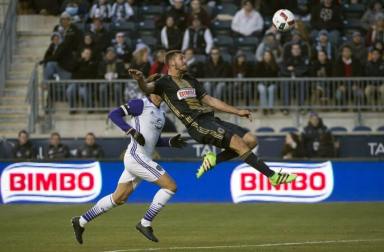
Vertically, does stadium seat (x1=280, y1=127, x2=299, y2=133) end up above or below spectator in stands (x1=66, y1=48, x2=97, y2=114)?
below

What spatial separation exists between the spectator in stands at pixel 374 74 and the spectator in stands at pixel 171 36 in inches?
→ 178

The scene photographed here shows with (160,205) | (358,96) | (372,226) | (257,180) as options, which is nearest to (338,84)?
(358,96)

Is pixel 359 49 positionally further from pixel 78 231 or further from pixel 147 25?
pixel 78 231

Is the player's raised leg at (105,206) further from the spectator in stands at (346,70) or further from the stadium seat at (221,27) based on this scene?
the stadium seat at (221,27)

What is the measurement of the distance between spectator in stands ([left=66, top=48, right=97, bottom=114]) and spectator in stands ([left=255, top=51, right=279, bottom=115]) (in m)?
3.95

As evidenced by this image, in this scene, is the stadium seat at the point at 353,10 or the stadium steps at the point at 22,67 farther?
the stadium seat at the point at 353,10

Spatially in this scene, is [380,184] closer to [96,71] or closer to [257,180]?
[257,180]

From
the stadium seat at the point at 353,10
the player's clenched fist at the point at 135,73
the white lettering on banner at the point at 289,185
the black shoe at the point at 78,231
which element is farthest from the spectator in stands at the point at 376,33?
the player's clenched fist at the point at 135,73

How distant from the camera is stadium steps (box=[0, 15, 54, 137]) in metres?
26.2

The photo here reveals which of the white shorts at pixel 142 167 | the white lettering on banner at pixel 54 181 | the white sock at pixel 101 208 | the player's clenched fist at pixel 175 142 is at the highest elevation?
the player's clenched fist at pixel 175 142

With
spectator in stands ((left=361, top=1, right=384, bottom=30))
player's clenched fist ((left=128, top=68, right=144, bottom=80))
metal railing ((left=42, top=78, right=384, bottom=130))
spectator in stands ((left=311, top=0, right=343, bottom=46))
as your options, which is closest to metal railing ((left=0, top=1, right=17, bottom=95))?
metal railing ((left=42, top=78, right=384, bottom=130))

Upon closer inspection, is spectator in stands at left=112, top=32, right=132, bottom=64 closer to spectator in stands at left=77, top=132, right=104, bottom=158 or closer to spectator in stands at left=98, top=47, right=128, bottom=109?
spectator in stands at left=98, top=47, right=128, bottom=109

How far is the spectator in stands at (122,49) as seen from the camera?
26.0m

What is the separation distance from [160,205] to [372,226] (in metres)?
3.73
